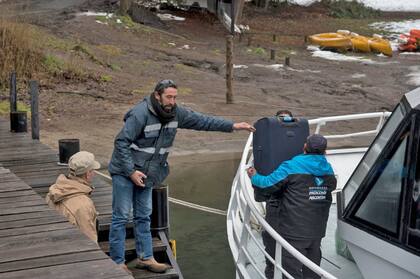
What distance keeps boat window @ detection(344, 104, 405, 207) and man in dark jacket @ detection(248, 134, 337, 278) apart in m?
0.16

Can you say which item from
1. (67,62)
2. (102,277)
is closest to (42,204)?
(102,277)

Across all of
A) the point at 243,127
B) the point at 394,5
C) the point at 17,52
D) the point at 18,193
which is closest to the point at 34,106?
the point at 18,193

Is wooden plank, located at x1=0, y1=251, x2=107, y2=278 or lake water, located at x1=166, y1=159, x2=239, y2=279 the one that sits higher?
wooden plank, located at x1=0, y1=251, x2=107, y2=278

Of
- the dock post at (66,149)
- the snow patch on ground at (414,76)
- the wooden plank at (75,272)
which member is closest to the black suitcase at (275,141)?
the wooden plank at (75,272)

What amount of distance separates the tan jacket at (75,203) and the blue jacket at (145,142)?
0.96 feet

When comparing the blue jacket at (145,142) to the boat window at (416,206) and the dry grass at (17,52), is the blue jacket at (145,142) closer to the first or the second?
the boat window at (416,206)

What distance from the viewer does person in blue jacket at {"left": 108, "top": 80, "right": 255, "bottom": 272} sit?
17.8 ft

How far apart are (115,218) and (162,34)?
990 inches

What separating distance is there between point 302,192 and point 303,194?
2cm

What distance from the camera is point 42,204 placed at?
5520 mm

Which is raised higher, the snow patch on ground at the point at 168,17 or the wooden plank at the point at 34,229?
the snow patch on ground at the point at 168,17

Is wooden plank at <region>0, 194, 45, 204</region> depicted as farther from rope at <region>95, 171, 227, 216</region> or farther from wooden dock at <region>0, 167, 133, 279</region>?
rope at <region>95, 171, 227, 216</region>

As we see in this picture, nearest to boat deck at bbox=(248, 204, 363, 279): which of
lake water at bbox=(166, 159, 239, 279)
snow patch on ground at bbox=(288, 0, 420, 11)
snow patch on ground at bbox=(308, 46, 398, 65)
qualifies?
lake water at bbox=(166, 159, 239, 279)

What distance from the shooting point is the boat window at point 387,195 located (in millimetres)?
4418
